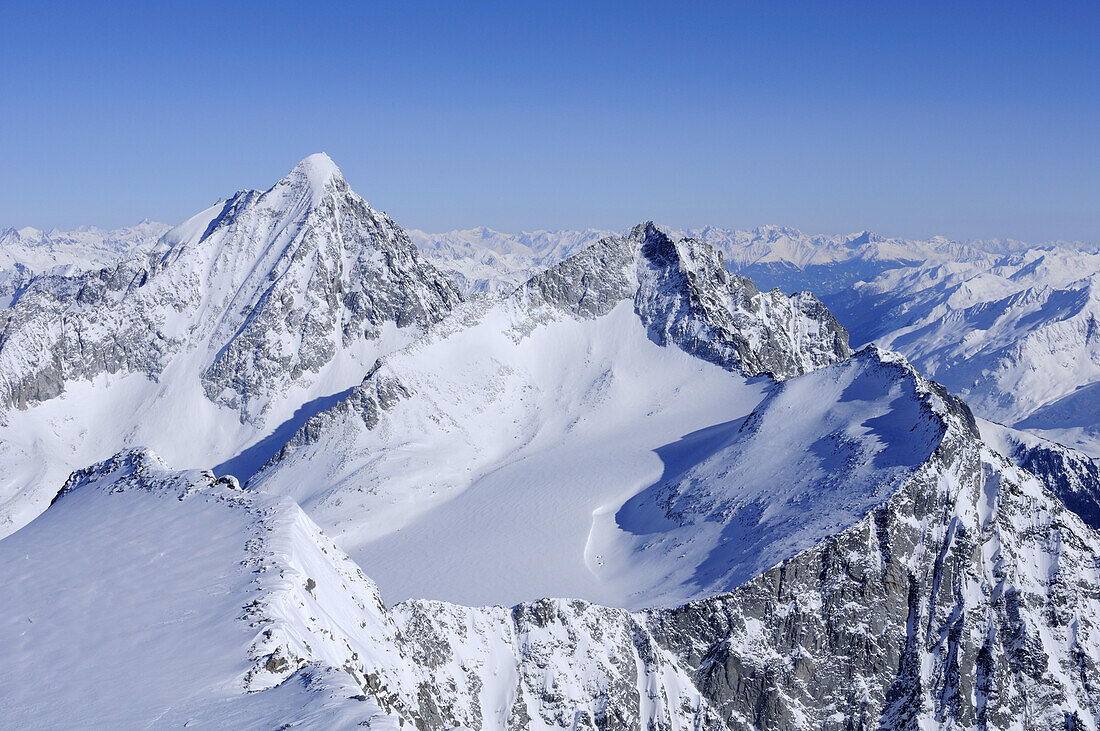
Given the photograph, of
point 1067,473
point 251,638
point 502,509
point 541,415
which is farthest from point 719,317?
point 251,638

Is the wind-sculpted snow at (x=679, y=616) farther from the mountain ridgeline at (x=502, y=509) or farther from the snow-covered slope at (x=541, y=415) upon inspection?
the snow-covered slope at (x=541, y=415)

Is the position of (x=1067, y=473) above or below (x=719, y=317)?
below

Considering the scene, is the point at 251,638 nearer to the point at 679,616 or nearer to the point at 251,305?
the point at 679,616

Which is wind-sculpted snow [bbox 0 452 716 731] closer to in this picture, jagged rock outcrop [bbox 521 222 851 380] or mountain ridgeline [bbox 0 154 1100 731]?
mountain ridgeline [bbox 0 154 1100 731]

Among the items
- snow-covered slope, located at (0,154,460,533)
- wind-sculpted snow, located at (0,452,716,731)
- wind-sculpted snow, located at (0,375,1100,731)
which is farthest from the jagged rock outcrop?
wind-sculpted snow, located at (0,452,716,731)

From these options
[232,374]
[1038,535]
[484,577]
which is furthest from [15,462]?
[1038,535]
